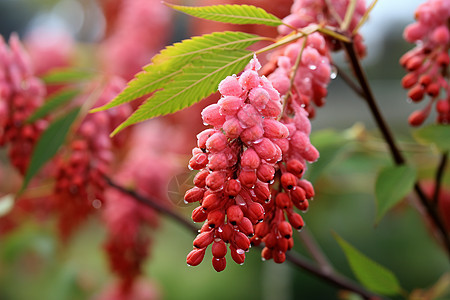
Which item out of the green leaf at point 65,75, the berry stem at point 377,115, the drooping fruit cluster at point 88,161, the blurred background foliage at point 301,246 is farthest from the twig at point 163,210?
the blurred background foliage at point 301,246

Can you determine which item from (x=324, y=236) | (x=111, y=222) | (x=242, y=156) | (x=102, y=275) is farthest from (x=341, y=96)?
(x=242, y=156)

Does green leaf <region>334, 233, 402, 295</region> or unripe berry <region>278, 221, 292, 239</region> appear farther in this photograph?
green leaf <region>334, 233, 402, 295</region>

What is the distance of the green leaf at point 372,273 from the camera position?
1.63ft

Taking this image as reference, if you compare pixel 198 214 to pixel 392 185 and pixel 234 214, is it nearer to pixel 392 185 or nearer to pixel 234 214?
pixel 234 214

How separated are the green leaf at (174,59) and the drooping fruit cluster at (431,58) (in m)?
0.18

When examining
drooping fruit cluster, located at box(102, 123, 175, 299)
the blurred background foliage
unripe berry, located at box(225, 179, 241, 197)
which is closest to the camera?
unripe berry, located at box(225, 179, 241, 197)

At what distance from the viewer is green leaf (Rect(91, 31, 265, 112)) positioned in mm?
323

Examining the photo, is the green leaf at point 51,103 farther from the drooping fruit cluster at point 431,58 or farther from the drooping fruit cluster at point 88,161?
the drooping fruit cluster at point 431,58

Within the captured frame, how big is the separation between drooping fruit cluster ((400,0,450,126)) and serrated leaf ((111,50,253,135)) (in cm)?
18

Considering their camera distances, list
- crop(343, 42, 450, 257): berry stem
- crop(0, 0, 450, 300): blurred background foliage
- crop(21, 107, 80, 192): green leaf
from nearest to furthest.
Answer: crop(343, 42, 450, 257): berry stem
crop(21, 107, 80, 192): green leaf
crop(0, 0, 450, 300): blurred background foliage

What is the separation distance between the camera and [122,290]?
0.98 meters

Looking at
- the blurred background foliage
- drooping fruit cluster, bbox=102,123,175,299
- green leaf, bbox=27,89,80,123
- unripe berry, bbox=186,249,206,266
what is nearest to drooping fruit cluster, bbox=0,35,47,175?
green leaf, bbox=27,89,80,123

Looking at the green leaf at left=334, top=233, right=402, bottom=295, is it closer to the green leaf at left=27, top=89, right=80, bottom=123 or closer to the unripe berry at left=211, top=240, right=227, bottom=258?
the unripe berry at left=211, top=240, right=227, bottom=258

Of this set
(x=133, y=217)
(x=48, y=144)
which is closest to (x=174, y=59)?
(x=48, y=144)
